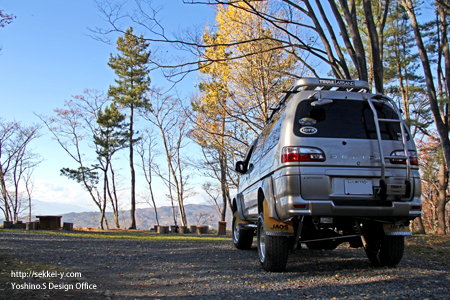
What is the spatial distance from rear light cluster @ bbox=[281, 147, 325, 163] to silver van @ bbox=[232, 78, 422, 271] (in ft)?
0.04

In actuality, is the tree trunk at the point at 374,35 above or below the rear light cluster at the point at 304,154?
above

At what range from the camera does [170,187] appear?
120ft

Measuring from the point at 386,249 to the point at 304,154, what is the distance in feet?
6.98

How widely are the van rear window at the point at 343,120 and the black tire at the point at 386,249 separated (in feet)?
5.14

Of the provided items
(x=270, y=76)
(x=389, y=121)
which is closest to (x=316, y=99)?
(x=389, y=121)

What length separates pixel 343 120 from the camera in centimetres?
454

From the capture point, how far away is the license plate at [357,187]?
4246 mm

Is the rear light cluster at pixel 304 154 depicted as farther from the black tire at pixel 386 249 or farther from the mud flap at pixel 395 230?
the black tire at pixel 386 249

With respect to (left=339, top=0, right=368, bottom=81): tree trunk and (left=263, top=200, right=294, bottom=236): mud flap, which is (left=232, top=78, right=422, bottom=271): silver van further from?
(left=339, top=0, right=368, bottom=81): tree trunk

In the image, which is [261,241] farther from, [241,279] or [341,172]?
[341,172]

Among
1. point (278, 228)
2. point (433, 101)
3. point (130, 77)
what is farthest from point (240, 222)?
point (130, 77)

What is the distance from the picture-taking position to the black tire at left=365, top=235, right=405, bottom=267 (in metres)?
4.91

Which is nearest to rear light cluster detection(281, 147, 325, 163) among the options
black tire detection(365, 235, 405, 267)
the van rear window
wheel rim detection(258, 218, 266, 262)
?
the van rear window

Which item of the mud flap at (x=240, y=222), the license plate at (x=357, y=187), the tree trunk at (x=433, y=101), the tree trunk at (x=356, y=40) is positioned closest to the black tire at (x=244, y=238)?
the mud flap at (x=240, y=222)
